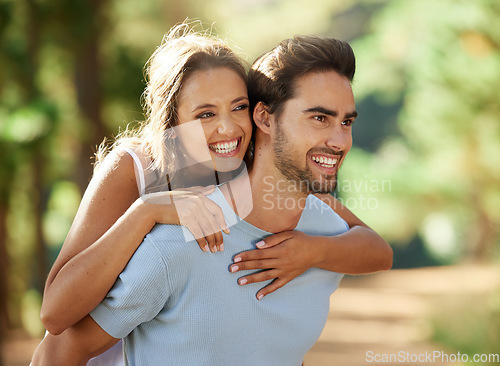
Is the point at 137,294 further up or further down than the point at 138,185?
further down

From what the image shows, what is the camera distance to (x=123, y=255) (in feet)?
6.34

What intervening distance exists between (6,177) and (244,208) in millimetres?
6125

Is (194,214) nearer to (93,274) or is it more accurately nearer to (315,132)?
(93,274)

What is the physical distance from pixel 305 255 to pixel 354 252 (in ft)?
1.20

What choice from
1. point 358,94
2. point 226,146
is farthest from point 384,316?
point 226,146

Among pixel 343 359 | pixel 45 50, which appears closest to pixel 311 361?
pixel 343 359

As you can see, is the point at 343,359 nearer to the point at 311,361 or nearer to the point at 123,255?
the point at 311,361

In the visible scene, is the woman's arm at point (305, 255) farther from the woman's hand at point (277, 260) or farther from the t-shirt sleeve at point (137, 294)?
the t-shirt sleeve at point (137, 294)

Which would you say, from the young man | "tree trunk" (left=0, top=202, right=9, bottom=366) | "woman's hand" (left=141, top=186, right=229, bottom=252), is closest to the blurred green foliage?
the young man

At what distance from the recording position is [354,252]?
248cm

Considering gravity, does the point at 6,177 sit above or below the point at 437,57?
below

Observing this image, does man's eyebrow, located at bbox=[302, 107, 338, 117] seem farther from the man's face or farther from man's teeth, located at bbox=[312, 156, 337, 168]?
man's teeth, located at bbox=[312, 156, 337, 168]

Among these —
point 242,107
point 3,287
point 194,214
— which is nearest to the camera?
point 194,214

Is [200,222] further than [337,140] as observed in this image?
No
